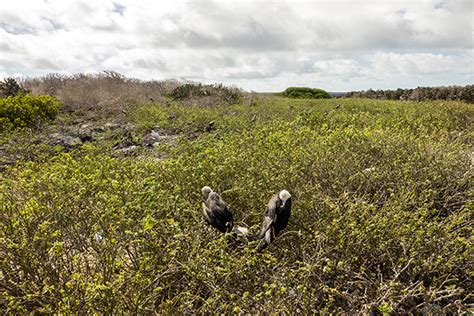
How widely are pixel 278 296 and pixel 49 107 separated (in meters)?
10.4

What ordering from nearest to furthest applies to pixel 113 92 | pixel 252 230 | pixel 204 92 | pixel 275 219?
pixel 275 219, pixel 252 230, pixel 113 92, pixel 204 92

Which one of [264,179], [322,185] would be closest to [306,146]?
[322,185]

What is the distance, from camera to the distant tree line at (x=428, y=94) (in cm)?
1705

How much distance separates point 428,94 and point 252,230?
19.3m

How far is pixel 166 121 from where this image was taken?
30.0 ft

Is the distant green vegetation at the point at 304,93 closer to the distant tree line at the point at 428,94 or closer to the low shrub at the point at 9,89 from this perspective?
the distant tree line at the point at 428,94

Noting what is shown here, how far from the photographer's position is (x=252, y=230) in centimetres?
289

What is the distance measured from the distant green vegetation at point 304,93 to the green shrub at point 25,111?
56.6ft

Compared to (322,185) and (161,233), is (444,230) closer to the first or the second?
(322,185)

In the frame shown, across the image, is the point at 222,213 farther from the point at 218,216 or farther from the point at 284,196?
the point at 284,196

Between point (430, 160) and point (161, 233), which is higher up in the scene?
point (430, 160)

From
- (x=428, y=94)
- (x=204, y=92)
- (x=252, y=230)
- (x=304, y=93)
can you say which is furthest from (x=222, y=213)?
(x=304, y=93)

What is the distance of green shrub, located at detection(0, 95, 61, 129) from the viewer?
8.65 m

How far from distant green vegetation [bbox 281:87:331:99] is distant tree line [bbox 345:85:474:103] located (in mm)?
2689
